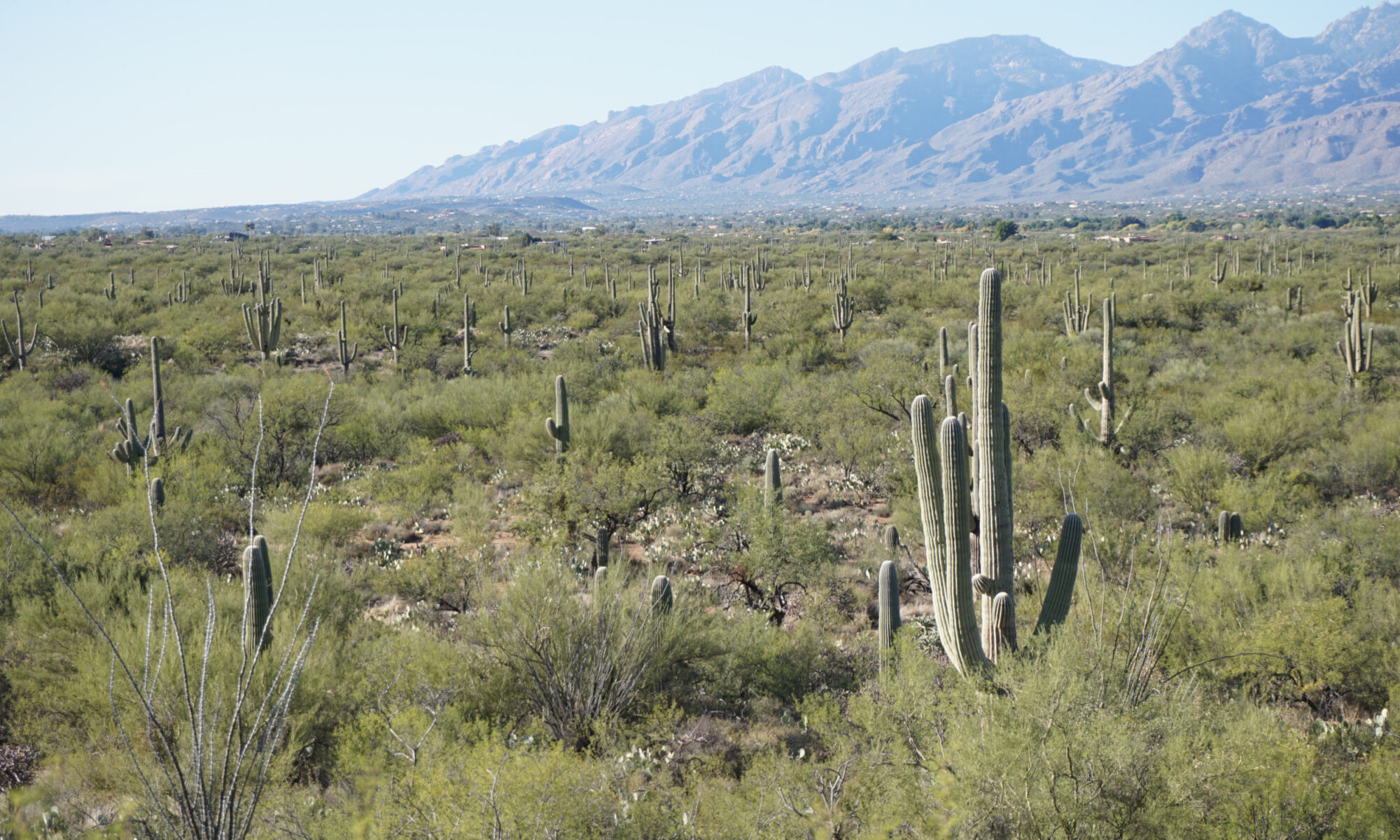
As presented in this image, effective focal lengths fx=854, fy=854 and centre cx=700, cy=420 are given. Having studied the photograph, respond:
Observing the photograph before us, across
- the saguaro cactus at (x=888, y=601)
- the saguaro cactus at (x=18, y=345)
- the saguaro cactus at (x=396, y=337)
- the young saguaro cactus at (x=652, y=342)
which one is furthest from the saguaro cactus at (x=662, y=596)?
the saguaro cactus at (x=18, y=345)

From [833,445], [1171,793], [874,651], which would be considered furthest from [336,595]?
[833,445]

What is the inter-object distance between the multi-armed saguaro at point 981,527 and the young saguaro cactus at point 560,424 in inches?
351

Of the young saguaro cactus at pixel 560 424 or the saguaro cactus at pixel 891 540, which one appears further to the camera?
the young saguaro cactus at pixel 560 424

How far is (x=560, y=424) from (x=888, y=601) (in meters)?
7.89

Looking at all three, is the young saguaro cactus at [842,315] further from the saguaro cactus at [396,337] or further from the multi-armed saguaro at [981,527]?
the multi-armed saguaro at [981,527]

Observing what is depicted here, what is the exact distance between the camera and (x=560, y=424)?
1488 cm

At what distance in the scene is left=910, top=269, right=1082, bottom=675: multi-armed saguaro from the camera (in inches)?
254

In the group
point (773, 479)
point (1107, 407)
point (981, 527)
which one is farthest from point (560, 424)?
point (981, 527)

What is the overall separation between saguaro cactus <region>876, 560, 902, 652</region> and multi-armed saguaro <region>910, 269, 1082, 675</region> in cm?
162

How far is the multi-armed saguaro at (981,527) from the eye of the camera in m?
6.46

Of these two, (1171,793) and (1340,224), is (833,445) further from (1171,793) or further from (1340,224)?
(1340,224)

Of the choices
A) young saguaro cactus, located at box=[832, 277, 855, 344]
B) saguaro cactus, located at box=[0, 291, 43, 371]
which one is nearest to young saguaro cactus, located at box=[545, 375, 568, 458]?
young saguaro cactus, located at box=[832, 277, 855, 344]

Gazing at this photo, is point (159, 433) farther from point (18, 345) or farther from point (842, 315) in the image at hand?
point (842, 315)

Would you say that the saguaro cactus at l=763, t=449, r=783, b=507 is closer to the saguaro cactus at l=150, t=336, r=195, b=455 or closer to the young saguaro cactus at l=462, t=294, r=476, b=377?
the saguaro cactus at l=150, t=336, r=195, b=455
